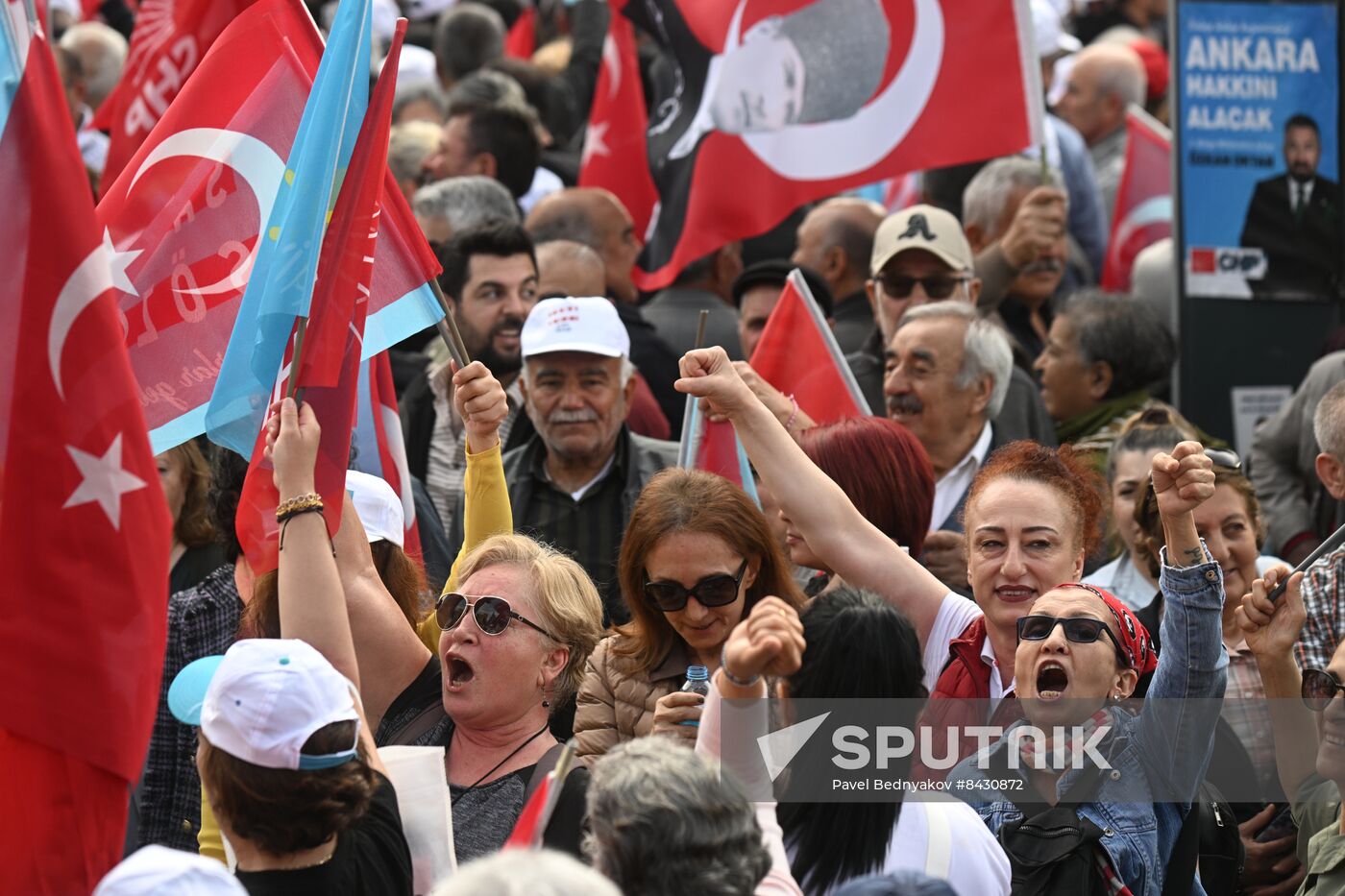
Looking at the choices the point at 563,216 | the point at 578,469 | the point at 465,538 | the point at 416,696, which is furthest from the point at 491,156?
the point at 416,696

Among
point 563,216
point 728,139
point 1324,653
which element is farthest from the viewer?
point 563,216

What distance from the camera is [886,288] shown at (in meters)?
7.48

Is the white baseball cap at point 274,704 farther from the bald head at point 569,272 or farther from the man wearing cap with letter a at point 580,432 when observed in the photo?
the bald head at point 569,272

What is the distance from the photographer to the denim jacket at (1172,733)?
13.5 feet

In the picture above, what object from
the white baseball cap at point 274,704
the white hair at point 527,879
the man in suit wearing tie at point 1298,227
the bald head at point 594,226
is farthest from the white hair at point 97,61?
the white hair at point 527,879

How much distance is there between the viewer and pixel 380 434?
584 cm

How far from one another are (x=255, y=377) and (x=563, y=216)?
12.5 feet

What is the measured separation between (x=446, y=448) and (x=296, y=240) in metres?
2.40

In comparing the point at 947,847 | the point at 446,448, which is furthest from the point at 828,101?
the point at 947,847

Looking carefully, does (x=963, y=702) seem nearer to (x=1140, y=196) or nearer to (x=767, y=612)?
(x=767, y=612)

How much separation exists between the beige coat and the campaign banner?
4233mm

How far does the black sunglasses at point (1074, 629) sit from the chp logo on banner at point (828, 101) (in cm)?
329

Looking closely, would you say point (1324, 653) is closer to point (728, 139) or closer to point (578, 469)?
point (578, 469)

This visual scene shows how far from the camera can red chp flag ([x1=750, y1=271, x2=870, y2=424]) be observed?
6414 mm
